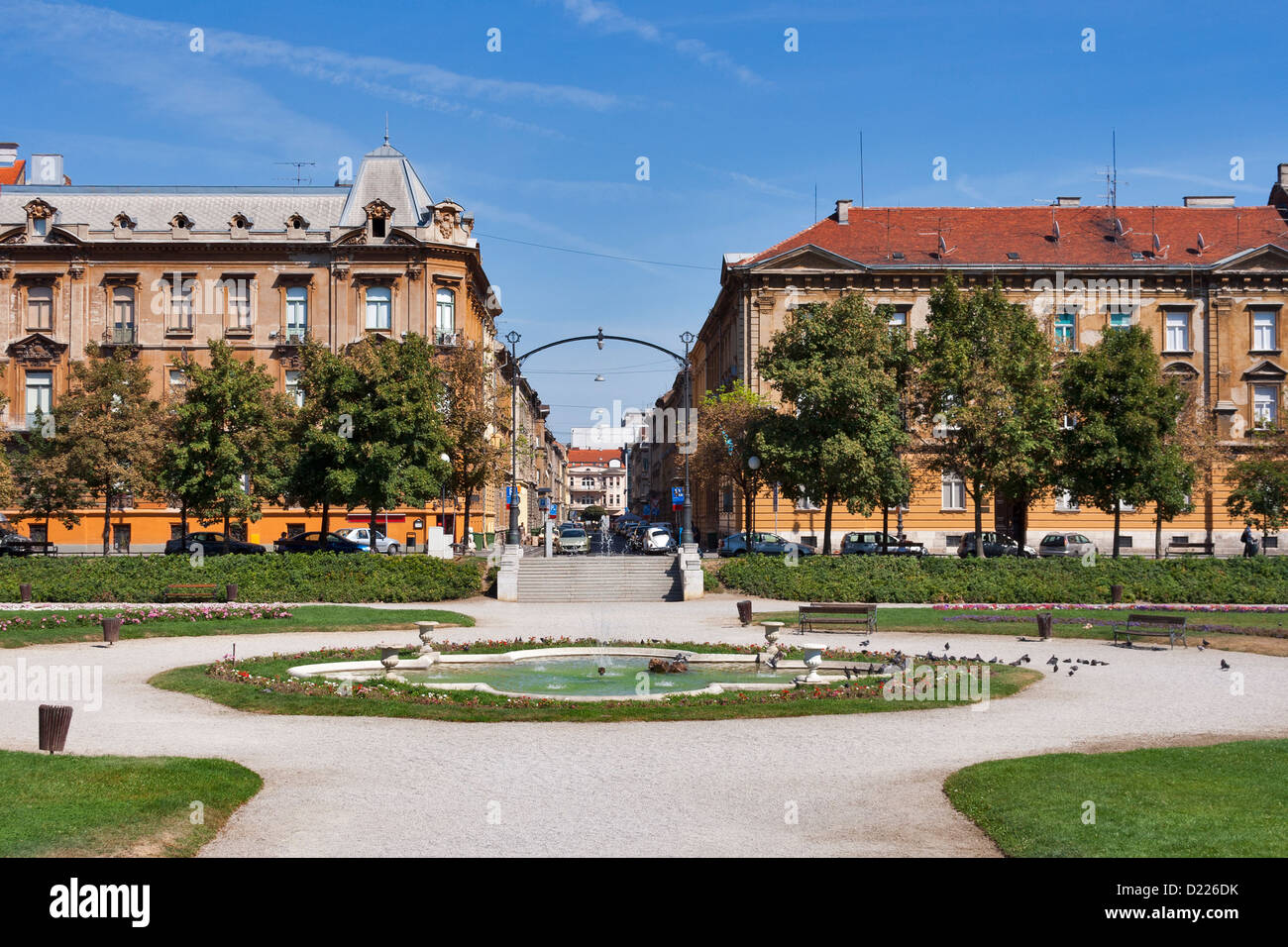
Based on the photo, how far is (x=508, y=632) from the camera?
85.1 feet

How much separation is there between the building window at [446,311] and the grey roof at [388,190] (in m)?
4.79

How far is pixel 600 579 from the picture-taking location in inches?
1480

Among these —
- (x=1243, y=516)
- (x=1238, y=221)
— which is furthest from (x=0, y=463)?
(x=1238, y=221)

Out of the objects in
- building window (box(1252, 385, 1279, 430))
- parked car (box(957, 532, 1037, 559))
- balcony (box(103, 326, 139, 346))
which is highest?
balcony (box(103, 326, 139, 346))

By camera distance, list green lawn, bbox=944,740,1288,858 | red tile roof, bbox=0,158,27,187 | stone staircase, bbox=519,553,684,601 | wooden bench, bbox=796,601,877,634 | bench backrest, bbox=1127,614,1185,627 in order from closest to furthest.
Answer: green lawn, bbox=944,740,1288,858, bench backrest, bbox=1127,614,1185,627, wooden bench, bbox=796,601,877,634, stone staircase, bbox=519,553,684,601, red tile roof, bbox=0,158,27,187

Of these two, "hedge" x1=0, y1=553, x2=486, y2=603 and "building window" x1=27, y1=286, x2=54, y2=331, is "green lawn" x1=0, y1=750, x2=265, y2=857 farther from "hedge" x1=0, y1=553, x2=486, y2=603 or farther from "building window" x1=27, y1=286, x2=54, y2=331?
"building window" x1=27, y1=286, x2=54, y2=331

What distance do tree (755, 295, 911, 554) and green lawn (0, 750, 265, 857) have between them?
30.5m

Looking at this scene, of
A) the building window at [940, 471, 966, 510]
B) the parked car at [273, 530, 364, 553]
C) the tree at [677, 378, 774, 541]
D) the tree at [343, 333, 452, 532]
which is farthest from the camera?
the building window at [940, 471, 966, 510]

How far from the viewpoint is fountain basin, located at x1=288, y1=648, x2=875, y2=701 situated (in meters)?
17.0

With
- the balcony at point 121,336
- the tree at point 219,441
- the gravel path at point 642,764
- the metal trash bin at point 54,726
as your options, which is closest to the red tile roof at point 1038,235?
the tree at point 219,441

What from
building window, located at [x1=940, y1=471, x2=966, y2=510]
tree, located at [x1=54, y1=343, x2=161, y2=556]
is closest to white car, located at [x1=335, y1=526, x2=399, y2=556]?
tree, located at [x1=54, y1=343, x2=161, y2=556]

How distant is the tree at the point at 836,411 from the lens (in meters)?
39.1

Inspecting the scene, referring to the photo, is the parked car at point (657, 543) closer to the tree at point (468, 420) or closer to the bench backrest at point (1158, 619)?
the tree at point (468, 420)
